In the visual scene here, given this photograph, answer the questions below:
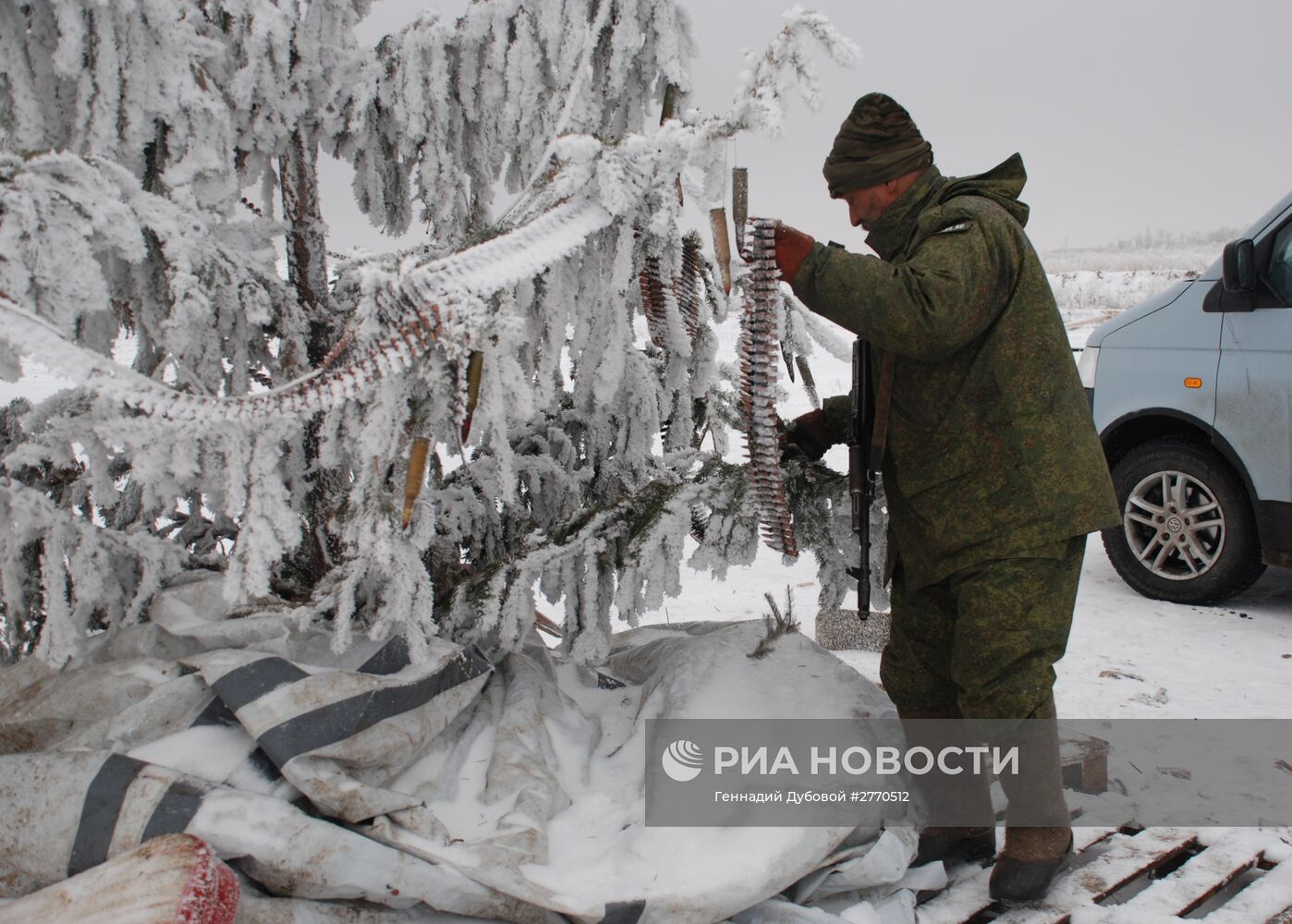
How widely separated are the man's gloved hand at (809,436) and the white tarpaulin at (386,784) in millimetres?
654

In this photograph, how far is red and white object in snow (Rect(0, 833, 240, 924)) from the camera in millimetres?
1586

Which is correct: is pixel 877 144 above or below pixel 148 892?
above

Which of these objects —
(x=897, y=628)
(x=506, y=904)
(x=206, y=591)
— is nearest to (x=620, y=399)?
(x=897, y=628)

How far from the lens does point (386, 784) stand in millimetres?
2184

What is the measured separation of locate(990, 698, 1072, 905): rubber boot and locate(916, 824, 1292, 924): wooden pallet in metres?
0.06

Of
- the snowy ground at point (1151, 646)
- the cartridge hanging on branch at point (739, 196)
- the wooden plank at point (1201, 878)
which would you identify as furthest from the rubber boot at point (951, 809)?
the cartridge hanging on branch at point (739, 196)

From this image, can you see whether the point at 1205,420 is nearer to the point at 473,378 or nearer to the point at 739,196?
the point at 739,196

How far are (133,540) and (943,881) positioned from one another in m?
2.31

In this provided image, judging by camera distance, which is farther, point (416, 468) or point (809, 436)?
point (809, 436)

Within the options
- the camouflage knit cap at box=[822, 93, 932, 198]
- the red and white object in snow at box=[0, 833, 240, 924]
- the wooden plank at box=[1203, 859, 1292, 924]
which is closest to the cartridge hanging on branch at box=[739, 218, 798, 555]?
the camouflage knit cap at box=[822, 93, 932, 198]

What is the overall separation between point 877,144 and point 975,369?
0.63 metres

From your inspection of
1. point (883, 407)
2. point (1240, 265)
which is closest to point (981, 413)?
point (883, 407)

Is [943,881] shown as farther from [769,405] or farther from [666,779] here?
[769,405]

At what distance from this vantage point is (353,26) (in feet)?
8.80
